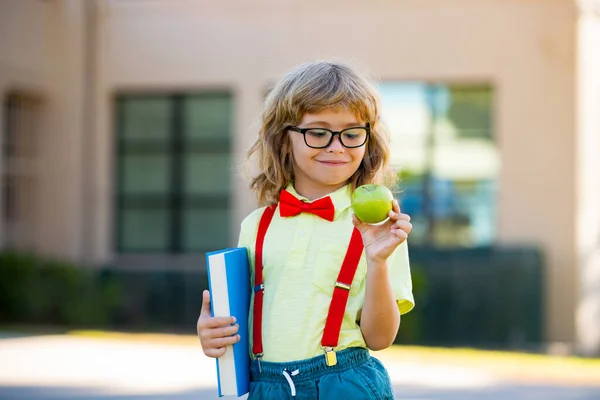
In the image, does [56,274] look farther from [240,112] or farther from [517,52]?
[517,52]

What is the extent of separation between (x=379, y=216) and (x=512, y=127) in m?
11.3

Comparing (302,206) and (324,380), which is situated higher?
(302,206)

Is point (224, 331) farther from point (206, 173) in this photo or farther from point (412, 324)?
point (206, 173)

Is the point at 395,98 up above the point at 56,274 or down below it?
above

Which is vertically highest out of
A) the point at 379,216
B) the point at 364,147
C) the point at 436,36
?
the point at 436,36

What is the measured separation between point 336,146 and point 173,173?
482 inches

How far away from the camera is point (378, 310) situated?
304cm

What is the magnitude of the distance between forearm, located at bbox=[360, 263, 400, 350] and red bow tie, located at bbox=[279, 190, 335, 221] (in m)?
0.31

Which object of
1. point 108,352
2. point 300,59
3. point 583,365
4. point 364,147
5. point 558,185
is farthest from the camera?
point 300,59

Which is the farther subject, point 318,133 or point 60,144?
point 60,144

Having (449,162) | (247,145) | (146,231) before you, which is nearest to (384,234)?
(247,145)

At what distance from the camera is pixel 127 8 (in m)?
15.2

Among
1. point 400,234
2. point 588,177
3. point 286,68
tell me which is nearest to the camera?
point 400,234

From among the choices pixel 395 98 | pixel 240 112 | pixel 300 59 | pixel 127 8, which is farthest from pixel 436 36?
pixel 127 8
